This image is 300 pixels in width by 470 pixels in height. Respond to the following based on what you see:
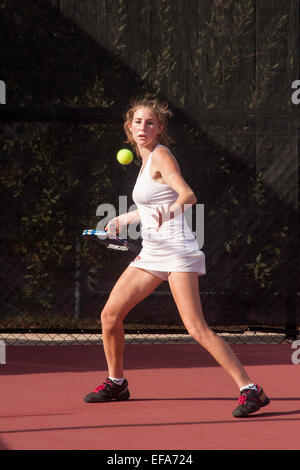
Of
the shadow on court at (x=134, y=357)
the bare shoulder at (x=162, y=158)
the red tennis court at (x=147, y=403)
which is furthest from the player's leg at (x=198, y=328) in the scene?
the shadow on court at (x=134, y=357)

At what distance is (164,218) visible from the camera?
595 cm

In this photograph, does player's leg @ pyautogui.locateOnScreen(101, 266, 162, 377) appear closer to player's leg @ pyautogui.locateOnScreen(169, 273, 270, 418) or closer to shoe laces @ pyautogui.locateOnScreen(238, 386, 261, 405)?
player's leg @ pyautogui.locateOnScreen(169, 273, 270, 418)

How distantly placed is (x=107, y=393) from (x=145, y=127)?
1.68 metres

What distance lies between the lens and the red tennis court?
5.25m

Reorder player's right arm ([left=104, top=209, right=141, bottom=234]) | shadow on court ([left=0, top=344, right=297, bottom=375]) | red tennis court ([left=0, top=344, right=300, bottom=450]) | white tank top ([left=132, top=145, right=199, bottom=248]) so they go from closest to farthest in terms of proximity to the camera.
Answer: red tennis court ([left=0, top=344, right=300, bottom=450]) → white tank top ([left=132, top=145, right=199, bottom=248]) → player's right arm ([left=104, top=209, right=141, bottom=234]) → shadow on court ([left=0, top=344, right=297, bottom=375])

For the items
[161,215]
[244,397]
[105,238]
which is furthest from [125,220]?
[244,397]

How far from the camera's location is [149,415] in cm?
594

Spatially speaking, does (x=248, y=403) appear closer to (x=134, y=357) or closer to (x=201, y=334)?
(x=201, y=334)

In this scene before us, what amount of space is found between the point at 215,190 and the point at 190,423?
421 centimetres

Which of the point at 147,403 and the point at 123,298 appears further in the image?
the point at 147,403

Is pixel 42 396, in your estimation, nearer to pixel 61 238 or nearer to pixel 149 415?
pixel 149 415

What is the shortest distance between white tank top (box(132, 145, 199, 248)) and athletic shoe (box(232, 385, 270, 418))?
911mm

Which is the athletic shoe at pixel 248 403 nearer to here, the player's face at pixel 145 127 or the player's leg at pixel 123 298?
the player's leg at pixel 123 298

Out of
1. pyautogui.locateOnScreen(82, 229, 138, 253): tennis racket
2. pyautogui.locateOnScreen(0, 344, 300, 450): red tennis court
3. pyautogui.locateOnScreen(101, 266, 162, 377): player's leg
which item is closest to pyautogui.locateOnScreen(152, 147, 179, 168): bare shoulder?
pyautogui.locateOnScreen(82, 229, 138, 253): tennis racket
